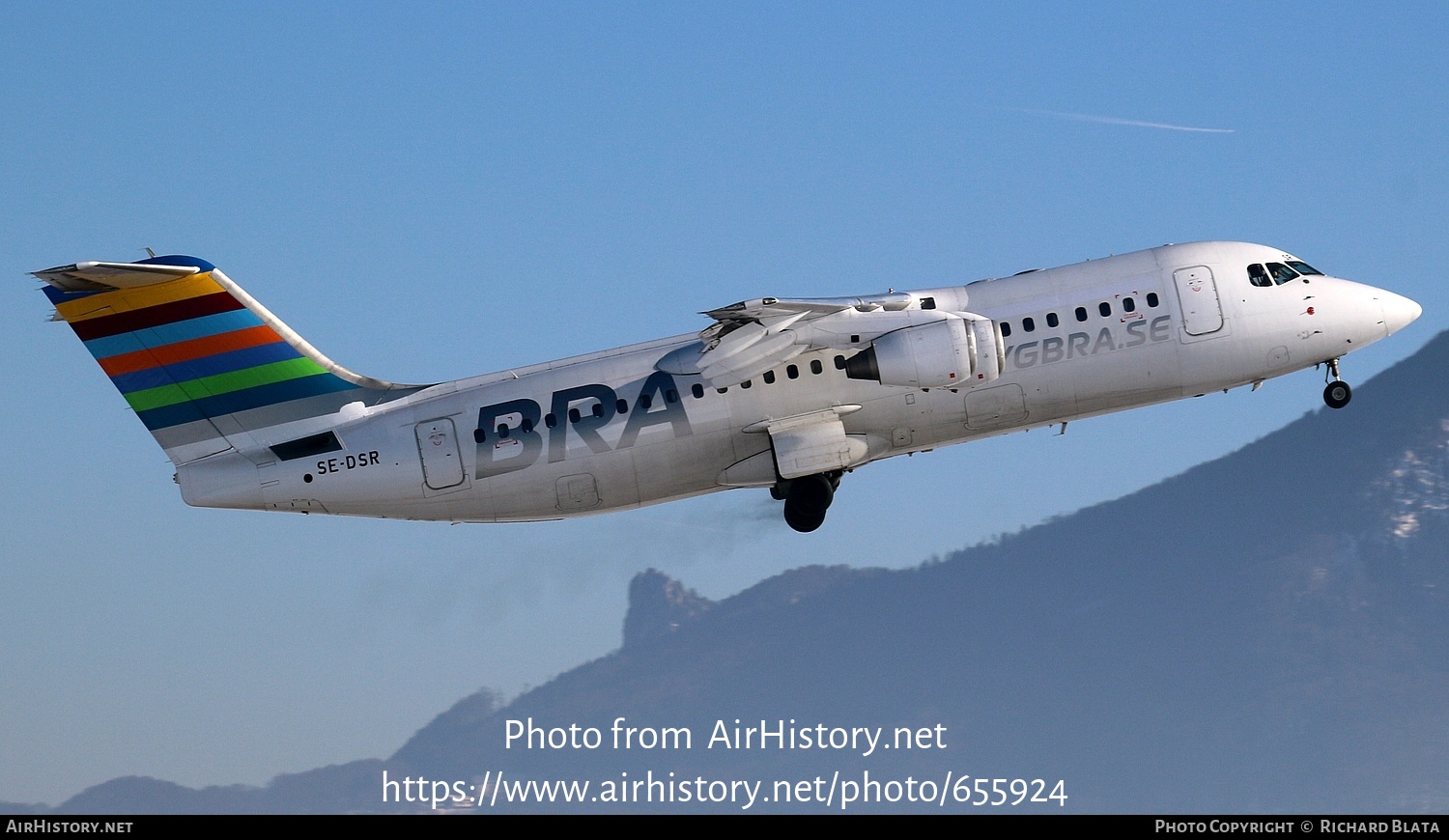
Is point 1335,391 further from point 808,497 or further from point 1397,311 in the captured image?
point 808,497

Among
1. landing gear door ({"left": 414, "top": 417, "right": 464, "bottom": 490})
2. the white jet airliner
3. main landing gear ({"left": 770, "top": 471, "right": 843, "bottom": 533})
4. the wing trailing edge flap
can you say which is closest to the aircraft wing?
the white jet airliner

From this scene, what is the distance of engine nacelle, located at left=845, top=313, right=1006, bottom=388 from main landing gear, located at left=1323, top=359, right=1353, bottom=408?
7230 mm

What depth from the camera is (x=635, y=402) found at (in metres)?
29.3

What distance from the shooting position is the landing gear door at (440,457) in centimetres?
2933

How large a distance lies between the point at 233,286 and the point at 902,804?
133998mm

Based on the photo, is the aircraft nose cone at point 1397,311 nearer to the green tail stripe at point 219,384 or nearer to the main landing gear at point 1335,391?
the main landing gear at point 1335,391

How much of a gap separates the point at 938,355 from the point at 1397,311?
31.2 feet

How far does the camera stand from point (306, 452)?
29547 mm

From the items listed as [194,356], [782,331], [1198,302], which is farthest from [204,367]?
[1198,302]

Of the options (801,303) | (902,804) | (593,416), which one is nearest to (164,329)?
(593,416)

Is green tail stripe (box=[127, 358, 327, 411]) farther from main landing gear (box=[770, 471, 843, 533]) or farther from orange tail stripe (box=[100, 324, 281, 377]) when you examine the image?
main landing gear (box=[770, 471, 843, 533])

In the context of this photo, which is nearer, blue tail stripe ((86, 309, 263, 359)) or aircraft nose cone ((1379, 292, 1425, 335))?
blue tail stripe ((86, 309, 263, 359))

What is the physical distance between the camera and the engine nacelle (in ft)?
91.5

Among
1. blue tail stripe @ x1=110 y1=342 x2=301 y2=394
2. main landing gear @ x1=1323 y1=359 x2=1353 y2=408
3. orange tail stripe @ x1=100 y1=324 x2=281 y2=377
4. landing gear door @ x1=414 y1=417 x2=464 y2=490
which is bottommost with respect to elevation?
main landing gear @ x1=1323 y1=359 x2=1353 y2=408
